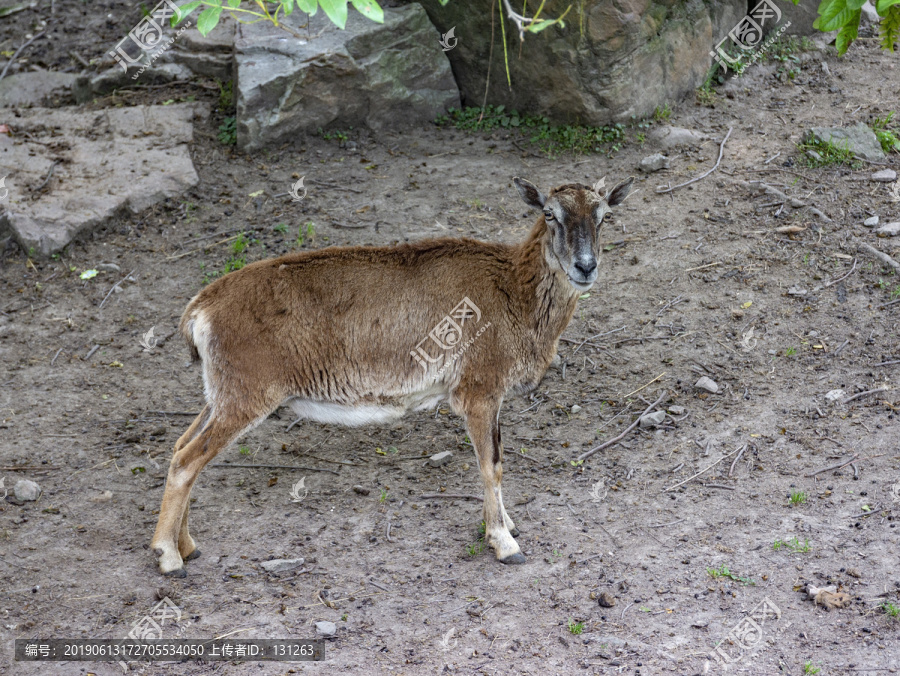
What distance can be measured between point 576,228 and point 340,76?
5744mm

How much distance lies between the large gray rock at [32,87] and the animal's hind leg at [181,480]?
8321 mm

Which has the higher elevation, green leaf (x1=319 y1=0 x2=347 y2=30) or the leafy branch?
green leaf (x1=319 y1=0 x2=347 y2=30)

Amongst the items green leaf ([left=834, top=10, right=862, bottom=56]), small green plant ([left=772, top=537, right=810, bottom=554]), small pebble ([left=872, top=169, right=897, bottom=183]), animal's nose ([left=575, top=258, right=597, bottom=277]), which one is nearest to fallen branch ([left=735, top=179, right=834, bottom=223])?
small pebble ([left=872, top=169, right=897, bottom=183])

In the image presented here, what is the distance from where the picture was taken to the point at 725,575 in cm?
561

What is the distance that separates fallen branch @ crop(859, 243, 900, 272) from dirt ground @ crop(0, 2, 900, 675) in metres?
0.09

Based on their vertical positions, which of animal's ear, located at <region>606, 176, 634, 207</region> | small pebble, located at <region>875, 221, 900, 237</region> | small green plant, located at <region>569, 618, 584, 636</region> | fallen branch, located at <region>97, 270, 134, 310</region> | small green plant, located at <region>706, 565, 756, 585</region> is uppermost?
animal's ear, located at <region>606, 176, 634, 207</region>

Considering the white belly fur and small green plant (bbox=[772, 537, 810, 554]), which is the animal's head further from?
small green plant (bbox=[772, 537, 810, 554])

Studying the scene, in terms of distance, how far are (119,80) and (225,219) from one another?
3.49 meters

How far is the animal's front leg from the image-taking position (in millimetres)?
6016

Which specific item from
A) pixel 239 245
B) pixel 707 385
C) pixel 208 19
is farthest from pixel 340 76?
pixel 208 19

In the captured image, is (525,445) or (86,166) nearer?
(525,445)

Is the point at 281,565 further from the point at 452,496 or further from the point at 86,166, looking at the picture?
the point at 86,166

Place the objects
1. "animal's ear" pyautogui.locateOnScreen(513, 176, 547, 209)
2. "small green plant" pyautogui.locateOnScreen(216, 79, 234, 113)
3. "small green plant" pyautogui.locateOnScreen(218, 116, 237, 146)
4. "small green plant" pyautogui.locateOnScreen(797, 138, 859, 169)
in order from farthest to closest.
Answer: "small green plant" pyautogui.locateOnScreen(216, 79, 234, 113) → "small green plant" pyautogui.locateOnScreen(218, 116, 237, 146) → "small green plant" pyautogui.locateOnScreen(797, 138, 859, 169) → "animal's ear" pyautogui.locateOnScreen(513, 176, 547, 209)

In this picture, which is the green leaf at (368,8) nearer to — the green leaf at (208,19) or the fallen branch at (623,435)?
the green leaf at (208,19)
